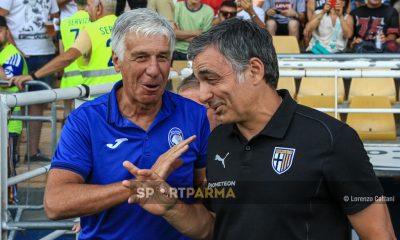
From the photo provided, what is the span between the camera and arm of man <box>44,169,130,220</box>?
9.66 ft

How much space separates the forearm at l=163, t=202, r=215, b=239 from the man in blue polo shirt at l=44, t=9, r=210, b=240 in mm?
173

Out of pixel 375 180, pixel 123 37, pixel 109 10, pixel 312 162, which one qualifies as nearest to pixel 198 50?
pixel 123 37

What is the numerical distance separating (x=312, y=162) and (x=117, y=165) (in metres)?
0.84

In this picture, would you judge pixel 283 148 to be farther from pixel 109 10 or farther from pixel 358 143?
pixel 109 10

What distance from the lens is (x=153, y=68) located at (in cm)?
318

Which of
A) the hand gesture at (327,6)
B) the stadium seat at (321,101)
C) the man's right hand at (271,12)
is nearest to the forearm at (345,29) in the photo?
the hand gesture at (327,6)

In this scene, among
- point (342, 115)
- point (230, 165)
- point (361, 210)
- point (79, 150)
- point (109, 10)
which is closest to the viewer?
point (361, 210)

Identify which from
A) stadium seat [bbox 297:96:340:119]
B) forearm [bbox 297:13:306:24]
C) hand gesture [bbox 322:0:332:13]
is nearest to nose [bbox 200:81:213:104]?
stadium seat [bbox 297:96:340:119]

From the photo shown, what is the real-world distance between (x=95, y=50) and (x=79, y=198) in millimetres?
5231

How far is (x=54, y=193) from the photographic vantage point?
9.87 feet

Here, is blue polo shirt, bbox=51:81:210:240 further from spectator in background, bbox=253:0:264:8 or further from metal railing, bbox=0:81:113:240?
spectator in background, bbox=253:0:264:8

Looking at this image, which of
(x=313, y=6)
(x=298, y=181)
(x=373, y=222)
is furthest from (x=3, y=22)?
(x=373, y=222)

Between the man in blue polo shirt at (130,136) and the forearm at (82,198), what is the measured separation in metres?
0.02

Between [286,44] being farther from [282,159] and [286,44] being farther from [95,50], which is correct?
[282,159]
